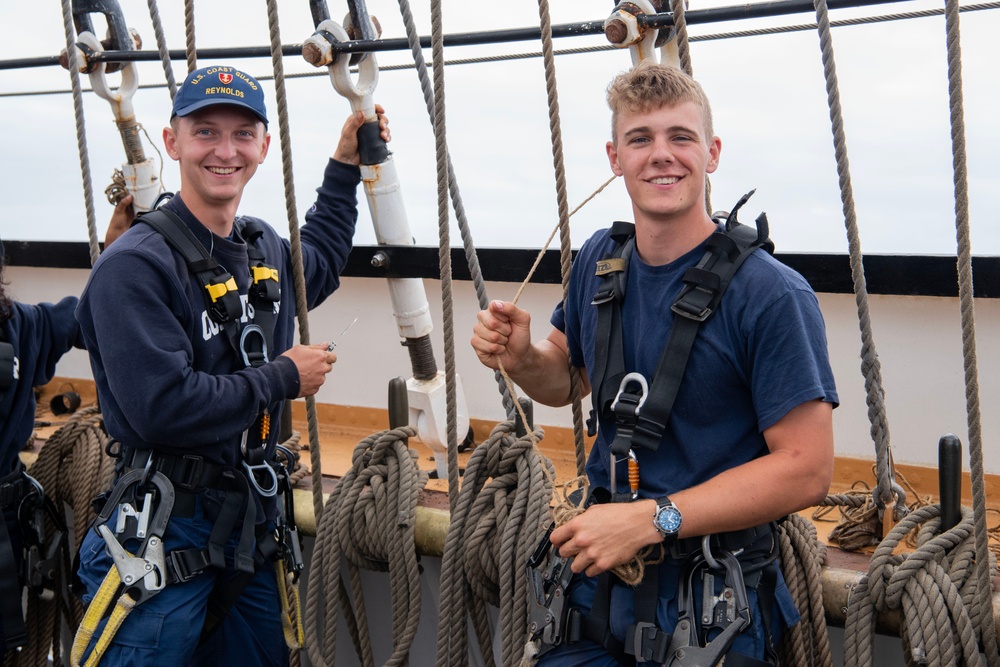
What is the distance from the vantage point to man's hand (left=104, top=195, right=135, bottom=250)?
345 cm

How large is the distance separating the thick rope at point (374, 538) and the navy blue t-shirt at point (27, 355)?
3.01 feet

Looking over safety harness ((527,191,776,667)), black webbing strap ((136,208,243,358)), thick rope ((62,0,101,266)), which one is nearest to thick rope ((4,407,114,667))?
thick rope ((62,0,101,266))

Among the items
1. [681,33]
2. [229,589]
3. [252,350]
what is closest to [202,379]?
[252,350]

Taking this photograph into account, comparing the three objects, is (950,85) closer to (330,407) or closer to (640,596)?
(640,596)

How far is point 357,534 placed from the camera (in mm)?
2629

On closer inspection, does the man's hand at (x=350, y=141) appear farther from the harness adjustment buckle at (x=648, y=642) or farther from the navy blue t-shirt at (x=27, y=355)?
the harness adjustment buckle at (x=648, y=642)

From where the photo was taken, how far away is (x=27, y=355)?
281 cm

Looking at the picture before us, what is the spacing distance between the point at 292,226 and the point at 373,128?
453 millimetres

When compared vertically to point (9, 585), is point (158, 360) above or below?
above

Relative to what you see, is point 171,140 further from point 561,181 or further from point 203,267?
point 561,181

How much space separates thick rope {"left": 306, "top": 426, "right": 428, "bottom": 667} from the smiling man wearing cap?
0.15 metres

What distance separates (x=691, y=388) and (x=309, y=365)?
0.96m

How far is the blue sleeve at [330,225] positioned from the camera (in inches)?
110

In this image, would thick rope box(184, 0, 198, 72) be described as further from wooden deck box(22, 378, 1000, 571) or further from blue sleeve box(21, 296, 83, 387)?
wooden deck box(22, 378, 1000, 571)
